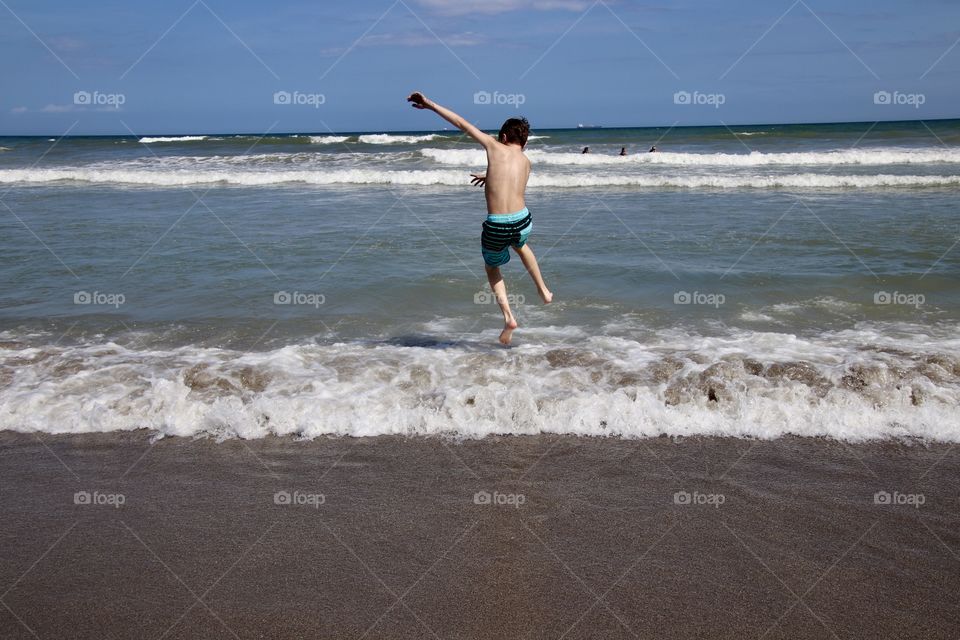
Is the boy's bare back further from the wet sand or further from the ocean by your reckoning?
the wet sand

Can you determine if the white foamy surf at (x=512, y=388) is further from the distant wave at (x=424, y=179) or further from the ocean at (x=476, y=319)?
the distant wave at (x=424, y=179)

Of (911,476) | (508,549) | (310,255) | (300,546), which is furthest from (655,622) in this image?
(310,255)

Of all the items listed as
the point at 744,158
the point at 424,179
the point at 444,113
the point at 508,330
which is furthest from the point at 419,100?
the point at 744,158

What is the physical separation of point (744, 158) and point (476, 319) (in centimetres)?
2439

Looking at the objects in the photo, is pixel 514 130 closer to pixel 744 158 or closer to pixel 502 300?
pixel 502 300

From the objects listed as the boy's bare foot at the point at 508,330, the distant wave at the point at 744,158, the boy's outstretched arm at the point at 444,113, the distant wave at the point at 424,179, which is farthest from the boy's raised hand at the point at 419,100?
the distant wave at the point at 744,158

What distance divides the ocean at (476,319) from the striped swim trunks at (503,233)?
0.93 m

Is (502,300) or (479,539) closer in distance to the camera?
(479,539)

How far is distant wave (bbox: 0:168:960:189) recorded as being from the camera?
65.1ft

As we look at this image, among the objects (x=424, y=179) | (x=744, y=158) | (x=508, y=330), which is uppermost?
(x=744, y=158)

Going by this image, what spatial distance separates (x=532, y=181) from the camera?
2183 cm

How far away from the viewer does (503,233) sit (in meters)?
5.92

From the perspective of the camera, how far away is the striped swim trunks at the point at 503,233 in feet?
19.4

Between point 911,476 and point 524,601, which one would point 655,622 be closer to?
point 524,601
